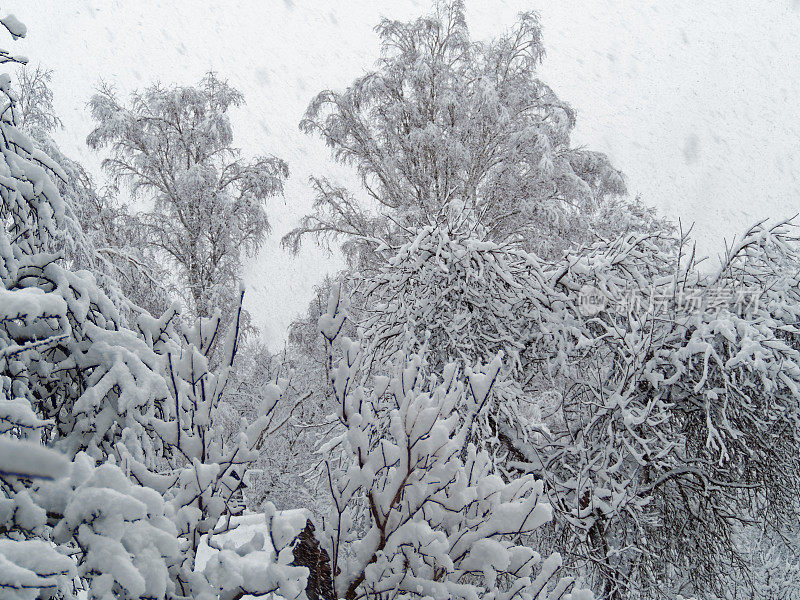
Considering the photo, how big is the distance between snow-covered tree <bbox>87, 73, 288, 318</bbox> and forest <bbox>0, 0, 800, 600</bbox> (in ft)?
1.01

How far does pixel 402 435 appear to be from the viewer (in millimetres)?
1856

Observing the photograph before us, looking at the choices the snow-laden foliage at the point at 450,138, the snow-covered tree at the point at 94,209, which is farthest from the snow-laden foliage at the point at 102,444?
the snow-laden foliage at the point at 450,138

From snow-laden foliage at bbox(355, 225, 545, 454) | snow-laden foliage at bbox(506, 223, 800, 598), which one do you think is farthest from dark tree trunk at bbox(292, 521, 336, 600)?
snow-laden foliage at bbox(355, 225, 545, 454)

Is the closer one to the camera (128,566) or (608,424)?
(128,566)

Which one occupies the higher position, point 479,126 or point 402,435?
point 479,126

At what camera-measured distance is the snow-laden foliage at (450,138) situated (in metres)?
11.8

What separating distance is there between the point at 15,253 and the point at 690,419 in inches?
184

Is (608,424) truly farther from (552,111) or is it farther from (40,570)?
(552,111)

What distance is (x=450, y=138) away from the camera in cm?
1199

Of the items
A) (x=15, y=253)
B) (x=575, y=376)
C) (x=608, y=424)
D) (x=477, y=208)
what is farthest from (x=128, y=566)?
(x=477, y=208)

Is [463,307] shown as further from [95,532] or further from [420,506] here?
[95,532]

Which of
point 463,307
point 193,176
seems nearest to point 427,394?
point 463,307

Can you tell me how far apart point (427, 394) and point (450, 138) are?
10.8m

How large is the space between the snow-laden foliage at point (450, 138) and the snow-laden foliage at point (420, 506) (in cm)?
947
